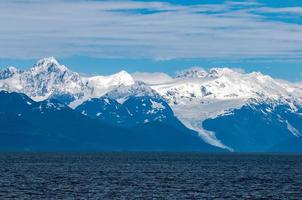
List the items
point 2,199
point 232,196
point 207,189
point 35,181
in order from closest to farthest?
point 2,199 < point 232,196 < point 207,189 < point 35,181

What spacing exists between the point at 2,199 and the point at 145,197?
25.3m

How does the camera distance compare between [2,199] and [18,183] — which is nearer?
[2,199]

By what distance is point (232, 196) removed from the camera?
159 m

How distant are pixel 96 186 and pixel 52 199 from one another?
32.4 metres

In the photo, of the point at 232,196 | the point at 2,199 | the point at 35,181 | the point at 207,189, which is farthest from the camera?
the point at 35,181

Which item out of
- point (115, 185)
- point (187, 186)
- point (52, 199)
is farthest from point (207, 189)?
point (52, 199)

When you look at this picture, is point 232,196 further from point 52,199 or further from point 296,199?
point 52,199

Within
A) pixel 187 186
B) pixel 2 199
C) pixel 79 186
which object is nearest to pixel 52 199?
pixel 2 199

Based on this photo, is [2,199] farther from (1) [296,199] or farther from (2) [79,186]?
(1) [296,199]

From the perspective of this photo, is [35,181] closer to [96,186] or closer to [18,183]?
[18,183]

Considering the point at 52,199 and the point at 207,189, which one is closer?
the point at 52,199

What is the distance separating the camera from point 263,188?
18050cm

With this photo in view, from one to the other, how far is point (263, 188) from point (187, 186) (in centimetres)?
1591

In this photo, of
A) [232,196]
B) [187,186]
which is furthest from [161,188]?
[232,196]
